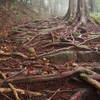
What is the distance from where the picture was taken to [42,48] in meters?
6.27

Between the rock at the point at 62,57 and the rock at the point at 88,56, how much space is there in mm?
222

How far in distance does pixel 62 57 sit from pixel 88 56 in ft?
2.68

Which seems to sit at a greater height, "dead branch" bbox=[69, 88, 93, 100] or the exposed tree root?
the exposed tree root

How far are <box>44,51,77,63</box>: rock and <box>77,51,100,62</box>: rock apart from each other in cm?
22

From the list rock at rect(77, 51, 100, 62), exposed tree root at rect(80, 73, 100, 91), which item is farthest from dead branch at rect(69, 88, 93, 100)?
rock at rect(77, 51, 100, 62)

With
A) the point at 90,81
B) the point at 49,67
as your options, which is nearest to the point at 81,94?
the point at 90,81

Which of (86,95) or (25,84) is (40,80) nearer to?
(25,84)

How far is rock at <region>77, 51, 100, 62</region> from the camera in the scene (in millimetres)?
5555

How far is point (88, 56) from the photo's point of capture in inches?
220

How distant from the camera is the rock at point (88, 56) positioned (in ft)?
18.2

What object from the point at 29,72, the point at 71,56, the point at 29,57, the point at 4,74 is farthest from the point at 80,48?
the point at 4,74

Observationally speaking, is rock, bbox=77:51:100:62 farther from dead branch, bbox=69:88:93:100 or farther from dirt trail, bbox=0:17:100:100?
dead branch, bbox=69:88:93:100

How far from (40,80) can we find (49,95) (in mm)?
351

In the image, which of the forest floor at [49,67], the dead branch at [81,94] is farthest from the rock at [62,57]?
the dead branch at [81,94]
